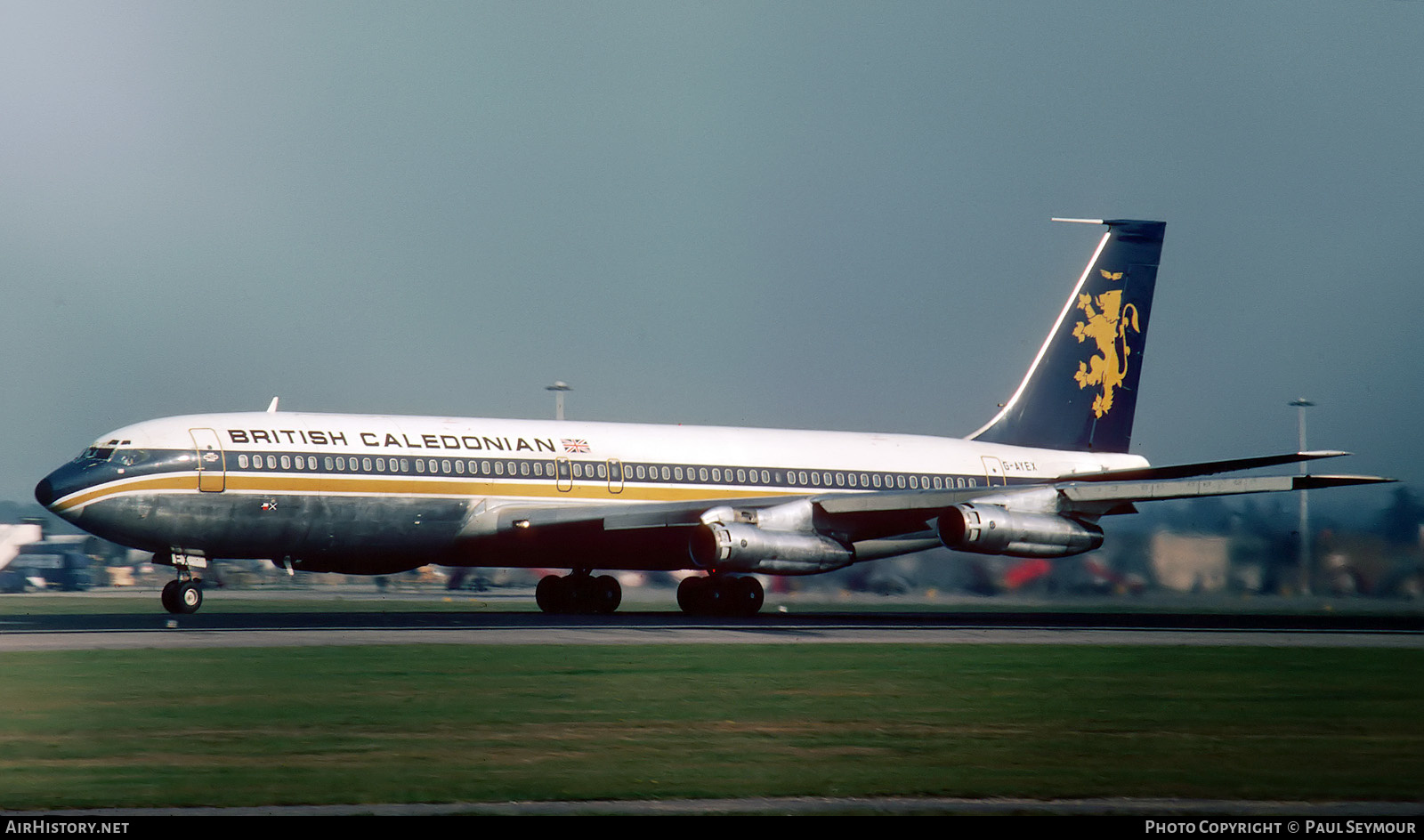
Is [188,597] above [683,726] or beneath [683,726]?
beneath

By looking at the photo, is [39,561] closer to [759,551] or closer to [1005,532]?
[759,551]

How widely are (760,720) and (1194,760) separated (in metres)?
→ 4.70

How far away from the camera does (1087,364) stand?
4616cm

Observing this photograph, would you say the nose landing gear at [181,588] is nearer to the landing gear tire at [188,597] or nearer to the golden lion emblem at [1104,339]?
the landing gear tire at [188,597]

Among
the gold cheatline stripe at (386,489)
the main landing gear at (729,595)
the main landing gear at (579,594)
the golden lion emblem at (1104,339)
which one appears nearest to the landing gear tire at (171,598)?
the gold cheatline stripe at (386,489)

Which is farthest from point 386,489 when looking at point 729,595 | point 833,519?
point 833,519

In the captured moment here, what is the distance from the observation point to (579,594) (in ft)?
130

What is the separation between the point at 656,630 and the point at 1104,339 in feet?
72.0

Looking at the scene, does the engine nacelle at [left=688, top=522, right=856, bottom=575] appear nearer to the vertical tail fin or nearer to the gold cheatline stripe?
the gold cheatline stripe

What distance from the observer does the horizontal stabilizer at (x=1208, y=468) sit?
35.2 meters

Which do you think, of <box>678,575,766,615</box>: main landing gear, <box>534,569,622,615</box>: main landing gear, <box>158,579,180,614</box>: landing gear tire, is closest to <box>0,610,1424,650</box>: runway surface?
<box>158,579,180,614</box>: landing gear tire
